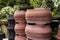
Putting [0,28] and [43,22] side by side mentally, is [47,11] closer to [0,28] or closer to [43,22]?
[43,22]

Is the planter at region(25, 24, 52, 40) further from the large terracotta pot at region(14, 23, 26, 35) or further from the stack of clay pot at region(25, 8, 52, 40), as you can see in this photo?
the large terracotta pot at region(14, 23, 26, 35)

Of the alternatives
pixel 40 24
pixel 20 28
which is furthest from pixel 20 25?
pixel 40 24


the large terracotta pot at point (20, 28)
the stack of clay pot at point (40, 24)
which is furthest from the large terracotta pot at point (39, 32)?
the large terracotta pot at point (20, 28)

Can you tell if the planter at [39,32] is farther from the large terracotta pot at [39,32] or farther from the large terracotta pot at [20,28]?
the large terracotta pot at [20,28]

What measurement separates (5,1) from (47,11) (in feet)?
10.4

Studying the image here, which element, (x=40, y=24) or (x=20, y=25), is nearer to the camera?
(x=40, y=24)

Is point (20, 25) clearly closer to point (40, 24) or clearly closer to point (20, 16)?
point (20, 16)

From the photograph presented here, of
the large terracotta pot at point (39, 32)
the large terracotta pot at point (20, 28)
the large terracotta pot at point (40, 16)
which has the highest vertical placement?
the large terracotta pot at point (40, 16)

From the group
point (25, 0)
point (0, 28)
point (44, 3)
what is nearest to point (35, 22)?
point (44, 3)

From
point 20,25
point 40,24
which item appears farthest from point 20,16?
point 40,24

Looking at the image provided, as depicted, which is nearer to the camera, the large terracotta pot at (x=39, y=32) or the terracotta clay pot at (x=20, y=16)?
the large terracotta pot at (x=39, y=32)

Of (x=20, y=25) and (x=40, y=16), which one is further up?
(x=40, y=16)

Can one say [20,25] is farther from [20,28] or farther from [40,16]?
[40,16]

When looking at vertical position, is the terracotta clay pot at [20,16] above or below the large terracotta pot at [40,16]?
below
